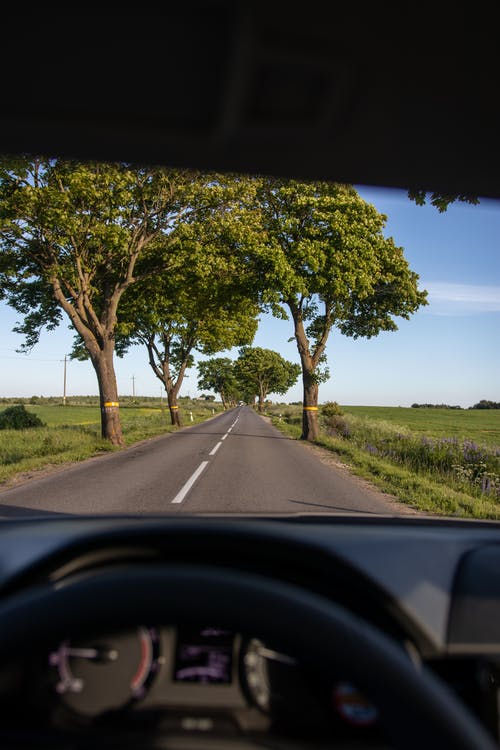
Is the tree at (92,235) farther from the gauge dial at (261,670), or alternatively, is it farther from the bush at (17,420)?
the gauge dial at (261,670)

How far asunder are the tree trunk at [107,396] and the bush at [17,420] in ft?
35.6

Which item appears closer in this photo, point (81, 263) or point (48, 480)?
point (48, 480)

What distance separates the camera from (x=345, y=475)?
38.9 ft

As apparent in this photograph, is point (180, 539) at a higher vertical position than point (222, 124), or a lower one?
lower

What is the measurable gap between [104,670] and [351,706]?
2.12 feet

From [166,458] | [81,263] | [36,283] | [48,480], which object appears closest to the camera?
[48,480]

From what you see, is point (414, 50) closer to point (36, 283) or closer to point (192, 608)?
point (192, 608)

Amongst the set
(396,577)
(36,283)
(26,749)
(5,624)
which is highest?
(36,283)

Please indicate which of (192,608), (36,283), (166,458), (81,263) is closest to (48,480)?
(166,458)

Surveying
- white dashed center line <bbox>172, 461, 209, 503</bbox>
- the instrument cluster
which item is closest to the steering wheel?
the instrument cluster

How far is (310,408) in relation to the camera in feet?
73.6

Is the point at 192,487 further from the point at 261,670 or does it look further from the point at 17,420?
the point at 17,420

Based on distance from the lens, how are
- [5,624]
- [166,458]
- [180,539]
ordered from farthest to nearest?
1. [166,458]
2. [180,539]
3. [5,624]

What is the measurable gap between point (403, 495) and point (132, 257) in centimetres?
1251
